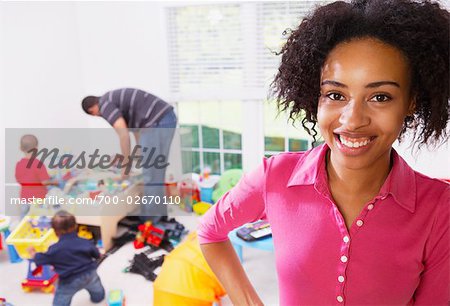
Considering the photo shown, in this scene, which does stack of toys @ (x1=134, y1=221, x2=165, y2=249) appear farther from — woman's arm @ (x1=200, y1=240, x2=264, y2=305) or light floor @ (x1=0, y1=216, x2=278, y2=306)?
woman's arm @ (x1=200, y1=240, x2=264, y2=305)

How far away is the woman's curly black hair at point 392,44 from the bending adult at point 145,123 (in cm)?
205

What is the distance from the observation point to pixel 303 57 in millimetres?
715

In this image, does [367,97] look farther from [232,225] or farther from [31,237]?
[31,237]

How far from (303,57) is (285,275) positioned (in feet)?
1.39

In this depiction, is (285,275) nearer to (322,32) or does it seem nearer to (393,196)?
(393,196)

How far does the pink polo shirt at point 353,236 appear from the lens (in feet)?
2.13

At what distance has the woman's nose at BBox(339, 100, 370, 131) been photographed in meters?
0.61

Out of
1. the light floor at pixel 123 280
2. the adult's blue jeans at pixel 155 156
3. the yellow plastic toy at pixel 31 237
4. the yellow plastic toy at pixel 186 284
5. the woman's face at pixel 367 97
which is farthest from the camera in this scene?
the adult's blue jeans at pixel 155 156

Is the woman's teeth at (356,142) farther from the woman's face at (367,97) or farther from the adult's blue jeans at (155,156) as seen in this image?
the adult's blue jeans at (155,156)

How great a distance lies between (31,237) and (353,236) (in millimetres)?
2127

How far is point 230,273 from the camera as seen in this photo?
0.88 metres

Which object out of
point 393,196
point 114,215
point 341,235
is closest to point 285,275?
point 341,235

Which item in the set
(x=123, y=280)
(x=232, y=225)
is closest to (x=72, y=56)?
(x=123, y=280)

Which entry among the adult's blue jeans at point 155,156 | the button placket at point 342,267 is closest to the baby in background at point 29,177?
the adult's blue jeans at point 155,156
